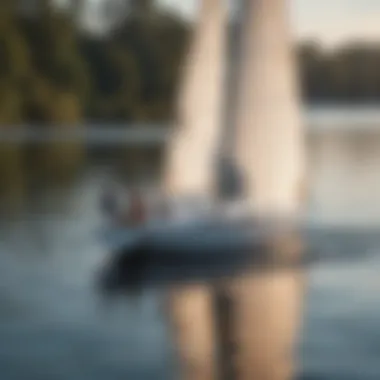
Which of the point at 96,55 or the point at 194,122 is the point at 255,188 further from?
the point at 96,55

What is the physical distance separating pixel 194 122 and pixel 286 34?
159 centimetres

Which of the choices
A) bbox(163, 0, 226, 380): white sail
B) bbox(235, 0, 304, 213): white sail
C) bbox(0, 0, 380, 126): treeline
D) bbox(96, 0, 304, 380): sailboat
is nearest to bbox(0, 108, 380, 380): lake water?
bbox(96, 0, 304, 380): sailboat

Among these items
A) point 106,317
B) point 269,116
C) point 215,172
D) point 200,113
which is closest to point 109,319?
point 106,317

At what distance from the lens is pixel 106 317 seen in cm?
1076

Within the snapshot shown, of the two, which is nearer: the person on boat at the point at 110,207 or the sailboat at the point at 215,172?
the sailboat at the point at 215,172

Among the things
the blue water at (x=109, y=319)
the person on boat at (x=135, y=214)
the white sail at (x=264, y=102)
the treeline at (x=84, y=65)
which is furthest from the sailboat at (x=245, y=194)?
the treeline at (x=84, y=65)

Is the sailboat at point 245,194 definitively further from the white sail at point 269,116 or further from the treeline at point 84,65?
the treeline at point 84,65

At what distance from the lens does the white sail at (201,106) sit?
45.2 feet

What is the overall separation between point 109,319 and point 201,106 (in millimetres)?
4101

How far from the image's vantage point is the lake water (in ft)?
29.6

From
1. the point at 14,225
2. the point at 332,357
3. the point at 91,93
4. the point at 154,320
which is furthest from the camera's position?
the point at 91,93

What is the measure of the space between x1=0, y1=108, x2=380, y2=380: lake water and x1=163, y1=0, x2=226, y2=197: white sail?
4.35 ft

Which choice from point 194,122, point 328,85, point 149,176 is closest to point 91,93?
point 328,85

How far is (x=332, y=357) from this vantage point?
933 cm
